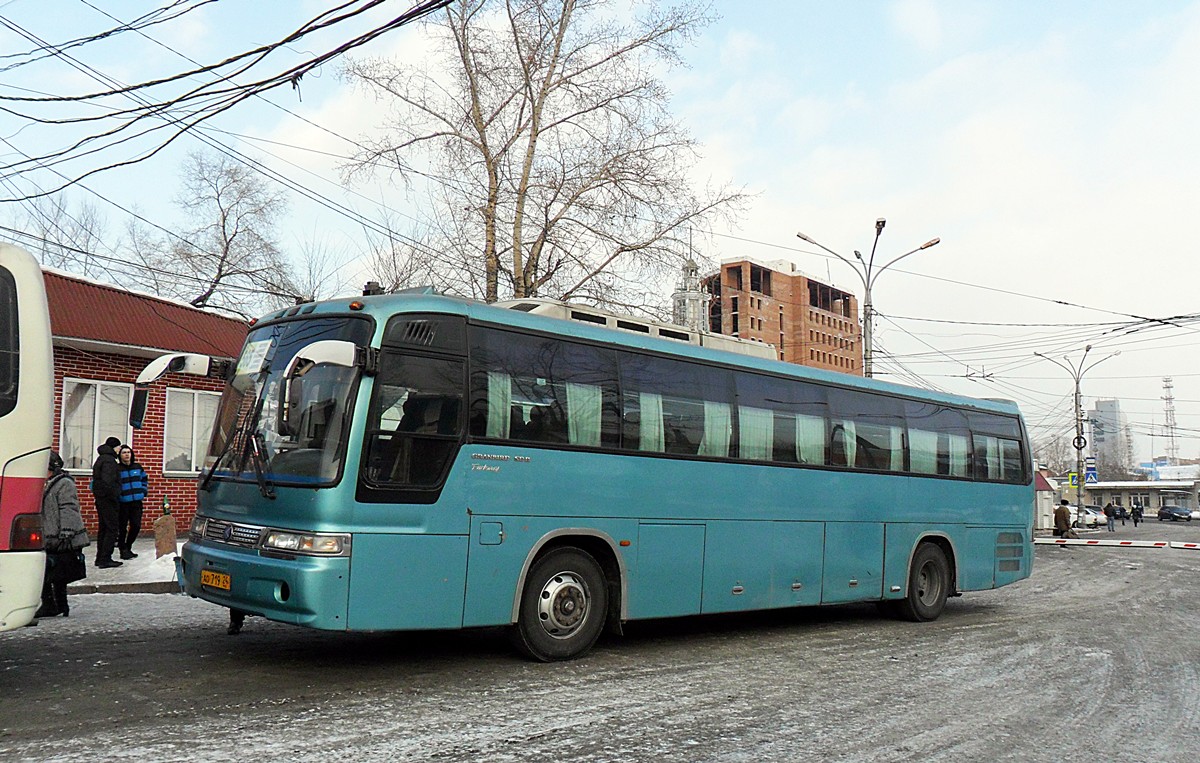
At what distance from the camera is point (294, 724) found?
6027mm

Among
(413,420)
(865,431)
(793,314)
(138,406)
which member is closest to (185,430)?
(138,406)

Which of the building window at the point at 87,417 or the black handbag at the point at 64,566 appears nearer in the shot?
the black handbag at the point at 64,566

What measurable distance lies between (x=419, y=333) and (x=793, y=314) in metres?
111

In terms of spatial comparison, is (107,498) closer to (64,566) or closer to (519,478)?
(64,566)

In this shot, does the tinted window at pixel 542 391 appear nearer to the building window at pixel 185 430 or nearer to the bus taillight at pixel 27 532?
the bus taillight at pixel 27 532

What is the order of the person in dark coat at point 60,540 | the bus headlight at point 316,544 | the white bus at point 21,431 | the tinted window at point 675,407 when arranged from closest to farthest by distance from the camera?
the white bus at point 21,431
the bus headlight at point 316,544
the tinted window at point 675,407
the person in dark coat at point 60,540

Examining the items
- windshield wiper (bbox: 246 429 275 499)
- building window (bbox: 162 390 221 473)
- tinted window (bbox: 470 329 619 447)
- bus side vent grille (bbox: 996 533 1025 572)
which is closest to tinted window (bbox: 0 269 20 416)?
windshield wiper (bbox: 246 429 275 499)

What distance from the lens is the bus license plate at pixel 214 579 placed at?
24.7ft

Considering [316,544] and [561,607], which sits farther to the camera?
[561,607]

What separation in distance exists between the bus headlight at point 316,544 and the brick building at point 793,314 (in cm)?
9380

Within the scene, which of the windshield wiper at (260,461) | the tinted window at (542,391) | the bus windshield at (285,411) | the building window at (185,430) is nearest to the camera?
the bus windshield at (285,411)

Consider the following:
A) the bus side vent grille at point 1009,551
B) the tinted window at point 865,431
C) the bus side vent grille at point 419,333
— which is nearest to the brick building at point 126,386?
the bus side vent grille at point 419,333

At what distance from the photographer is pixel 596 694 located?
722cm

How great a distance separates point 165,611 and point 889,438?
351 inches
